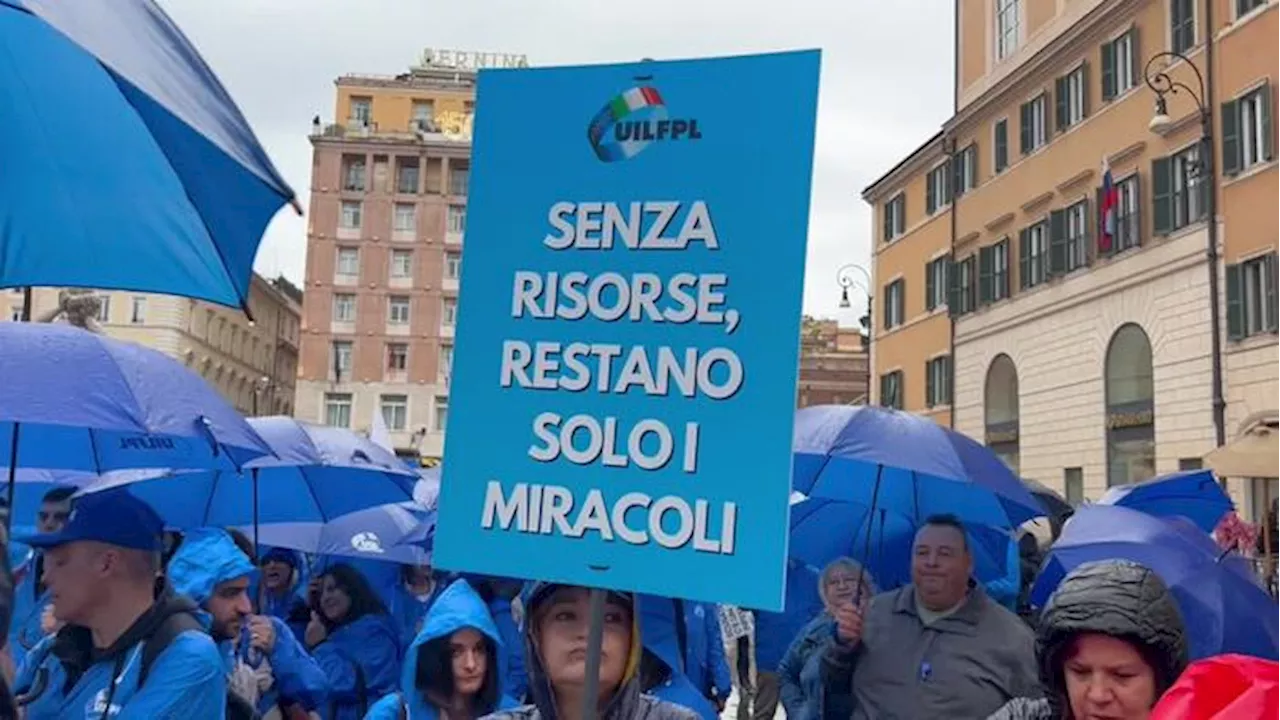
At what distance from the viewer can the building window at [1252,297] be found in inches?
870

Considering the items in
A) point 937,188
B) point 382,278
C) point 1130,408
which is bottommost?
point 1130,408

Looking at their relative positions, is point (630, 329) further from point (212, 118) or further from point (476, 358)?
point (212, 118)

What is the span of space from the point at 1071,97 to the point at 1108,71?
1.78 meters

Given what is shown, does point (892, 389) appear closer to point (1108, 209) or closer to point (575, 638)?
point (1108, 209)

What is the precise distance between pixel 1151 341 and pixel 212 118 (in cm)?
2655

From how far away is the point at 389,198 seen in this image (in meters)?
67.2

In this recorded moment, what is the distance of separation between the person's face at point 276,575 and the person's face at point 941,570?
4043 mm

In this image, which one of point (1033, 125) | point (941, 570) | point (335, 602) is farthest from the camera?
point (1033, 125)

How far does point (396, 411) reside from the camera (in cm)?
6619

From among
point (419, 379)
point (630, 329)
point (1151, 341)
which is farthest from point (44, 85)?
point (419, 379)

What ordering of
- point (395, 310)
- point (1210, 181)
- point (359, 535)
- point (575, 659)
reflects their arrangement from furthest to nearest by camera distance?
point (395, 310)
point (1210, 181)
point (359, 535)
point (575, 659)

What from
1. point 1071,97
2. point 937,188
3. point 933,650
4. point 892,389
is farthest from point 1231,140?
point 933,650

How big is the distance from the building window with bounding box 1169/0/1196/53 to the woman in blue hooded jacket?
2347cm

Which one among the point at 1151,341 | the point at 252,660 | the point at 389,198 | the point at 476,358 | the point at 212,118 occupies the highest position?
the point at 389,198
